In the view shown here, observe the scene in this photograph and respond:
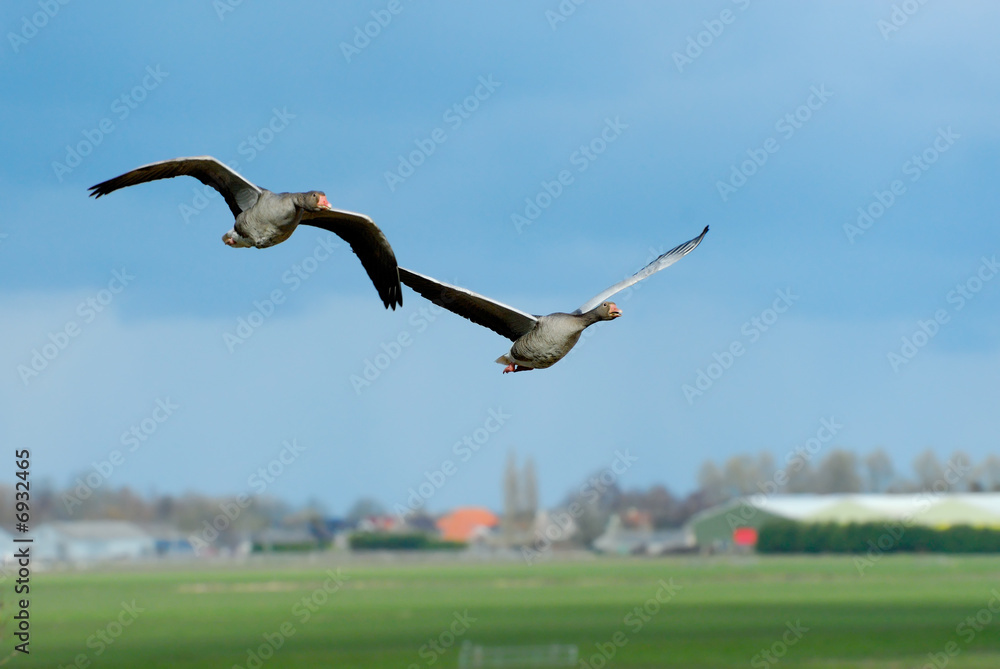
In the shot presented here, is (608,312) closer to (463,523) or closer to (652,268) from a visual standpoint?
(652,268)

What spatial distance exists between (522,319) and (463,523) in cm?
13501

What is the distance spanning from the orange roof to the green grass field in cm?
412

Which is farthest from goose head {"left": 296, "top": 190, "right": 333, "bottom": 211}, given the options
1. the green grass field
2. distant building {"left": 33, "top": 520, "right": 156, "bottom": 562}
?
distant building {"left": 33, "top": 520, "right": 156, "bottom": 562}

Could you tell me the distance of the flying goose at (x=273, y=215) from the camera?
45.3 feet

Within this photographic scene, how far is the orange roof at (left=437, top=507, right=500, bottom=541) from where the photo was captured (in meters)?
147

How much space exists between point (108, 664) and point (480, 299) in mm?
60296

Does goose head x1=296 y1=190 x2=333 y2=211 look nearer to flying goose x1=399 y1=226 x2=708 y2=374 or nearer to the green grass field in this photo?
flying goose x1=399 y1=226 x2=708 y2=374

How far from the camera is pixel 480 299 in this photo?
14617 mm

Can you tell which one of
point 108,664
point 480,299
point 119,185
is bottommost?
point 108,664

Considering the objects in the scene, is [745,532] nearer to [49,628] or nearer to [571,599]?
[571,599]

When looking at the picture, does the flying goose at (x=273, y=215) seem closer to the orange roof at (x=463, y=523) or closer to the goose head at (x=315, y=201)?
the goose head at (x=315, y=201)

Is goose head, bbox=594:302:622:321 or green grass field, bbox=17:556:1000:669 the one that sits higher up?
goose head, bbox=594:302:622:321

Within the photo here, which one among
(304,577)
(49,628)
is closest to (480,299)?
(49,628)

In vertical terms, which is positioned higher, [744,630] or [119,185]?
[119,185]
